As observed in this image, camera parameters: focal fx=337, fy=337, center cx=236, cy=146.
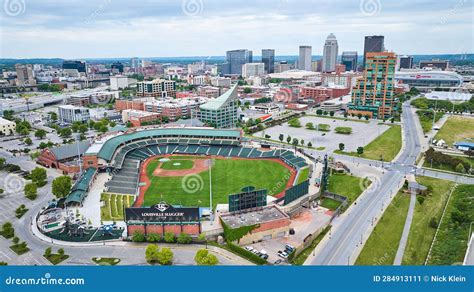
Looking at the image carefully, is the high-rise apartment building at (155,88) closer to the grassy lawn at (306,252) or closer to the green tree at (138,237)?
the green tree at (138,237)

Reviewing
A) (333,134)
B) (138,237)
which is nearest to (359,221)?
(138,237)

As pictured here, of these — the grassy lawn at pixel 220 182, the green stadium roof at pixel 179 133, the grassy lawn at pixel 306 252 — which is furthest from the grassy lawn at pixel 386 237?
the green stadium roof at pixel 179 133

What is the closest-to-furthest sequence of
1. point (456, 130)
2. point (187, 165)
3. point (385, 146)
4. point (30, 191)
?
point (30, 191) → point (187, 165) → point (385, 146) → point (456, 130)

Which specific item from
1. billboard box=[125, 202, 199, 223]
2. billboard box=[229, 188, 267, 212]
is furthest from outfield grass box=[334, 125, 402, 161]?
billboard box=[125, 202, 199, 223]

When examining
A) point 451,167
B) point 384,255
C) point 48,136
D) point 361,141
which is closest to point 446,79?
point 361,141

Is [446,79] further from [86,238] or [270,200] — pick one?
[86,238]

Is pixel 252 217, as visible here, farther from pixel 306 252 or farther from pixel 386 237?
pixel 386 237
